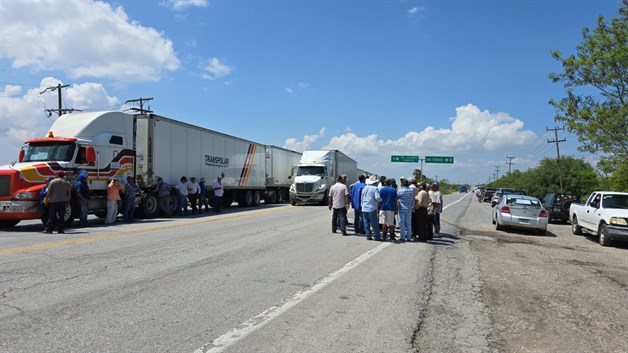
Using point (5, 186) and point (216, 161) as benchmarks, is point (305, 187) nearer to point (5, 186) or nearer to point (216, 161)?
point (216, 161)

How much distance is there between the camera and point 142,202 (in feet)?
57.1

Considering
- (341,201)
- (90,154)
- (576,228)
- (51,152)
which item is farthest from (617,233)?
(51,152)

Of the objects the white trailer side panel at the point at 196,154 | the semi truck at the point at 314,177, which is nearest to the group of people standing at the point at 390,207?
the white trailer side panel at the point at 196,154

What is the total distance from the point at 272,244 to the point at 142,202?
8.75 meters

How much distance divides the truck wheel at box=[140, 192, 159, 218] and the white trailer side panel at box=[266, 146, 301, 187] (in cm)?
1255

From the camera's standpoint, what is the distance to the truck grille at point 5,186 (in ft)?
43.8

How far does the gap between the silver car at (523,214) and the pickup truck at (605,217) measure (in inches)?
49.6

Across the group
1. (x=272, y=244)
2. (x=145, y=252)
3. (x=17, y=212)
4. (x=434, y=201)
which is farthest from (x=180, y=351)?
(x=17, y=212)

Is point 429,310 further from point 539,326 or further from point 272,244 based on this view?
point 272,244

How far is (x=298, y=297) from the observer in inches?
238

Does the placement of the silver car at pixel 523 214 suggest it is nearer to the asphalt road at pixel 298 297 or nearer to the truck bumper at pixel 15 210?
the asphalt road at pixel 298 297

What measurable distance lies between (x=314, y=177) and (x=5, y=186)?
17.9m

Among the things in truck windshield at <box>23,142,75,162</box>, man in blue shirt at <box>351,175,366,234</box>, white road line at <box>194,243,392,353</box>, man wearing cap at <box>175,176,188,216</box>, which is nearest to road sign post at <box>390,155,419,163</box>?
man wearing cap at <box>175,176,188,216</box>

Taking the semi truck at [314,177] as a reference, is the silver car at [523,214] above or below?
below
